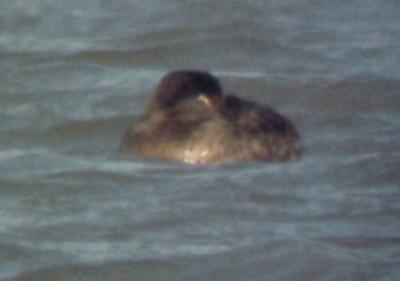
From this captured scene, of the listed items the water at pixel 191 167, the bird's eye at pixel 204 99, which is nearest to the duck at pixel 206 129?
the bird's eye at pixel 204 99

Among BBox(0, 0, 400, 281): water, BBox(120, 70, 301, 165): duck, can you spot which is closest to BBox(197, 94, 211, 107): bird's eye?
BBox(120, 70, 301, 165): duck

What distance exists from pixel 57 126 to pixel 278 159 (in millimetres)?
1742

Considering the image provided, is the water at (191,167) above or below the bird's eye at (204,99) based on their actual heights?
below

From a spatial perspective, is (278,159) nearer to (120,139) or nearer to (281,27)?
(120,139)

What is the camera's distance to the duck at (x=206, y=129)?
46.4ft

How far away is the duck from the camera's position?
46.4 ft

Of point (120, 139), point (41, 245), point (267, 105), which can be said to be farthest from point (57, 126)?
point (41, 245)

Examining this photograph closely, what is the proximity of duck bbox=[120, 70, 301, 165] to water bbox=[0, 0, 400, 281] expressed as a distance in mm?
145

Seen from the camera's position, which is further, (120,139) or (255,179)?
(120,139)

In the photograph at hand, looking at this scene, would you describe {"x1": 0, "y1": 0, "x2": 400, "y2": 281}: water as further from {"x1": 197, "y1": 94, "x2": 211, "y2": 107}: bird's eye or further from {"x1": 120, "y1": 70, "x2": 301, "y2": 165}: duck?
{"x1": 197, "y1": 94, "x2": 211, "y2": 107}: bird's eye

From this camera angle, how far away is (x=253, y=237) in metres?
12.4

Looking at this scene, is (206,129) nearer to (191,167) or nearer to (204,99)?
(191,167)

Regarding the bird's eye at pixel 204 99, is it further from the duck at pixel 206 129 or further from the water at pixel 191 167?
the water at pixel 191 167

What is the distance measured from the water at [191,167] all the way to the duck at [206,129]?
145mm
